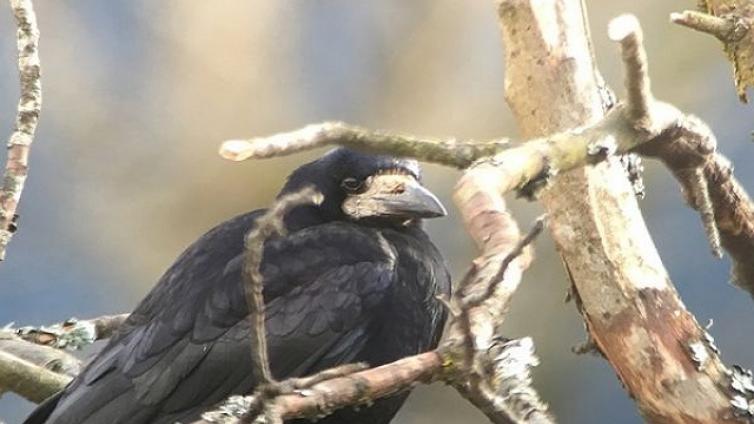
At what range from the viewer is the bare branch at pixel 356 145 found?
70 cm

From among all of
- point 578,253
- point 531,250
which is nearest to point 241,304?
point 578,253

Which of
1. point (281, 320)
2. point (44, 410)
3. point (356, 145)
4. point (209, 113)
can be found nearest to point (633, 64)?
point (356, 145)

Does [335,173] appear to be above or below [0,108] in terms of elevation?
below

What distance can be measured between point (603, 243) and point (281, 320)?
33cm

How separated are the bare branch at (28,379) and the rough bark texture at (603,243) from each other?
0.61 metres

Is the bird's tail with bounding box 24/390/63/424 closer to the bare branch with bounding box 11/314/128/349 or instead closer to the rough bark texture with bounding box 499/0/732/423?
the bare branch with bounding box 11/314/128/349

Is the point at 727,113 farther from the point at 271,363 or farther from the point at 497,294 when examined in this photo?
the point at 497,294

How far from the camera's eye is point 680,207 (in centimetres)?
204

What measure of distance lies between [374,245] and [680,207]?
874 mm

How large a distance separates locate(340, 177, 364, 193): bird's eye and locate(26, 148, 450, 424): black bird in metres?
0.03

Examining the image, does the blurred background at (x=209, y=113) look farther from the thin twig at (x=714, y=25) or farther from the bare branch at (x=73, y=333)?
the thin twig at (x=714, y=25)

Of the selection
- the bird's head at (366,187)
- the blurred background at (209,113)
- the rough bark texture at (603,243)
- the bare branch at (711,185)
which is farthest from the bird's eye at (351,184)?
the blurred background at (209,113)

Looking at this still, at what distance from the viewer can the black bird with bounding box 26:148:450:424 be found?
48.4 inches

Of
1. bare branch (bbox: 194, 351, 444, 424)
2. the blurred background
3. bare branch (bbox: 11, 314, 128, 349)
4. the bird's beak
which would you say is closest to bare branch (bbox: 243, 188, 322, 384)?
bare branch (bbox: 194, 351, 444, 424)
